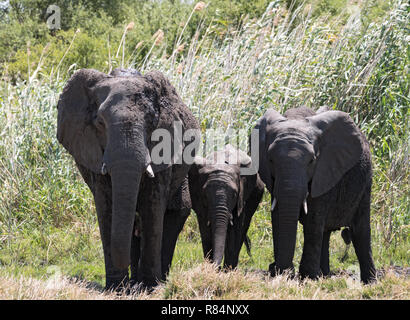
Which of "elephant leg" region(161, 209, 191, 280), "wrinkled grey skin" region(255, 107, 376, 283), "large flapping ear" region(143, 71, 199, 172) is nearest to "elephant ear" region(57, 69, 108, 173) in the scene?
"large flapping ear" region(143, 71, 199, 172)

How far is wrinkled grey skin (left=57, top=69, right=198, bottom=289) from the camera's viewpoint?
19.9 feet

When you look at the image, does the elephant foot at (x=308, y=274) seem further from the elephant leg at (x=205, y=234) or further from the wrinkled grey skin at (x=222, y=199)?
the elephant leg at (x=205, y=234)

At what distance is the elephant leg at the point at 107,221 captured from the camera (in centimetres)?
671

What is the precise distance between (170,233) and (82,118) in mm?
1851

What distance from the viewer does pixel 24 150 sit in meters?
10.5

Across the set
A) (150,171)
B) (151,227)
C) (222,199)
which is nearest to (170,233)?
(222,199)

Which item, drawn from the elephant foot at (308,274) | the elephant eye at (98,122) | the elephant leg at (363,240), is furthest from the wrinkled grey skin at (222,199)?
the elephant eye at (98,122)

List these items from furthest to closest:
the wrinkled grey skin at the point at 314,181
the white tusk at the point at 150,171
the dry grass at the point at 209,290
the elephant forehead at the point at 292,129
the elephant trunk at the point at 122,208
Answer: the elephant forehead at the point at 292,129 < the wrinkled grey skin at the point at 314,181 < the white tusk at the point at 150,171 < the elephant trunk at the point at 122,208 < the dry grass at the point at 209,290

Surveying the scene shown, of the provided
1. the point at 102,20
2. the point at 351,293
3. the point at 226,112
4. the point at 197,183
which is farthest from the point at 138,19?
the point at 351,293

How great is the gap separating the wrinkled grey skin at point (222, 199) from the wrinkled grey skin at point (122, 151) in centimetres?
80

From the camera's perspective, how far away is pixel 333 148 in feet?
26.7
